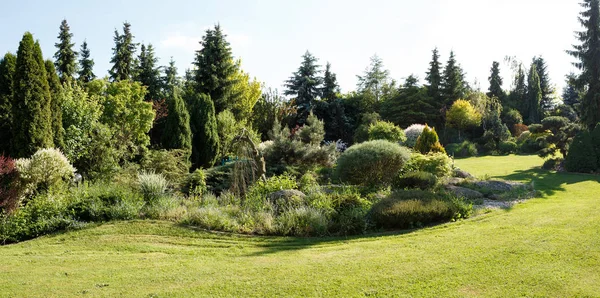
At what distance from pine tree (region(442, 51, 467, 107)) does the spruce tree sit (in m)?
28.4

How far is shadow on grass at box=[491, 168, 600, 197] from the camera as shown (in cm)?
1188

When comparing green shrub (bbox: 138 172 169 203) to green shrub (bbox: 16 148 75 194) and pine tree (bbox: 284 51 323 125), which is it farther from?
pine tree (bbox: 284 51 323 125)

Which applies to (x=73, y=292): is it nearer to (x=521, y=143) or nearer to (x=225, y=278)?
(x=225, y=278)

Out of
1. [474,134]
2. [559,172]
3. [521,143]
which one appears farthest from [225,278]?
[474,134]

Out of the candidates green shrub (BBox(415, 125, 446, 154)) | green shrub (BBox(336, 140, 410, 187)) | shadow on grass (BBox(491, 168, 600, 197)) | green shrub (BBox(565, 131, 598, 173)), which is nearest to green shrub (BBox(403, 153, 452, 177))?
green shrub (BBox(336, 140, 410, 187))

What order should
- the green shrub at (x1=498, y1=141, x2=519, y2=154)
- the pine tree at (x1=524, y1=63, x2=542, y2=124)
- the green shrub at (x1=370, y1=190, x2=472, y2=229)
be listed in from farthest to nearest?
1. the pine tree at (x1=524, y1=63, x2=542, y2=124)
2. the green shrub at (x1=498, y1=141, x2=519, y2=154)
3. the green shrub at (x1=370, y1=190, x2=472, y2=229)

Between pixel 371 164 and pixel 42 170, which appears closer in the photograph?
pixel 42 170

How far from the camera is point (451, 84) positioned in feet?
112

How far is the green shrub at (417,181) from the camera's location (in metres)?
10.8

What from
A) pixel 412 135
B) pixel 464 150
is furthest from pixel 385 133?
pixel 464 150

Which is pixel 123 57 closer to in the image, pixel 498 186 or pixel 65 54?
pixel 65 54

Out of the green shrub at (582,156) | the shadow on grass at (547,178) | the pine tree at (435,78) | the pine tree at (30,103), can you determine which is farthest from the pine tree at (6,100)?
the pine tree at (435,78)

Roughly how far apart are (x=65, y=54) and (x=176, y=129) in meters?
14.2

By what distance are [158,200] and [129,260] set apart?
3.21m
